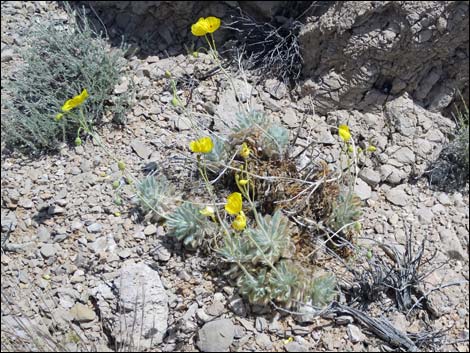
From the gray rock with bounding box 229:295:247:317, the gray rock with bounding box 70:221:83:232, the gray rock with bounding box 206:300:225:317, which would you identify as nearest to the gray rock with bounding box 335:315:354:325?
the gray rock with bounding box 229:295:247:317

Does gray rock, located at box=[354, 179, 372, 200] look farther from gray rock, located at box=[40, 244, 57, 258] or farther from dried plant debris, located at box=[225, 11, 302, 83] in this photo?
gray rock, located at box=[40, 244, 57, 258]

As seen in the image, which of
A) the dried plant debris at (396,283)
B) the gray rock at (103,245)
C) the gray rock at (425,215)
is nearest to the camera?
the dried plant debris at (396,283)

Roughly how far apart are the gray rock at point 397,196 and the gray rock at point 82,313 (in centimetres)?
183

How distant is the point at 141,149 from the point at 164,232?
2.06ft

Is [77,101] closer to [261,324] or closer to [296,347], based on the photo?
[261,324]

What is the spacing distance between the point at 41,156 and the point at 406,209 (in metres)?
2.22

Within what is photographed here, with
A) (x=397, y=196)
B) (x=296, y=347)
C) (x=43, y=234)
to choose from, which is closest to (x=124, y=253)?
(x=43, y=234)

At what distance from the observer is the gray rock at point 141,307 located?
9.59 ft

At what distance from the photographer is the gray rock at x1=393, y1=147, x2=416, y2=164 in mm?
3750

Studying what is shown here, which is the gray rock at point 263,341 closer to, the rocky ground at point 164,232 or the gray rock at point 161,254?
the rocky ground at point 164,232

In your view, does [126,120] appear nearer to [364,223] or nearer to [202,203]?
[202,203]

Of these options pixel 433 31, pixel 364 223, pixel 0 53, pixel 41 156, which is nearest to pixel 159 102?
pixel 41 156

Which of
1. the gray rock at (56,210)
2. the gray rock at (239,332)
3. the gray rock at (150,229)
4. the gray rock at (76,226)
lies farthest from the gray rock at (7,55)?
the gray rock at (239,332)

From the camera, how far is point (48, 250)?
326 cm
